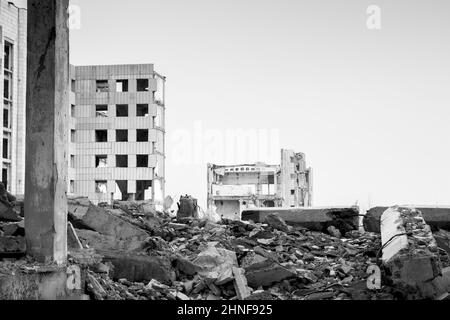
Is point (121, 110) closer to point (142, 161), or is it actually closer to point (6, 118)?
point (142, 161)

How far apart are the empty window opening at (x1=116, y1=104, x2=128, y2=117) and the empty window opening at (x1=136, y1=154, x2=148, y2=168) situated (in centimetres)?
330

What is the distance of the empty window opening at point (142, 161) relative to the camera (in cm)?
3916

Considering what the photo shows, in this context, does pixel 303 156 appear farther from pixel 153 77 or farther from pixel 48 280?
pixel 48 280

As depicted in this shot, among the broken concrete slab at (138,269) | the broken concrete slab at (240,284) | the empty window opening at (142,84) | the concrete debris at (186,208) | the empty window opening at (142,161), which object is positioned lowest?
the broken concrete slab at (240,284)

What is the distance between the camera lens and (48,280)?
6.39 metres

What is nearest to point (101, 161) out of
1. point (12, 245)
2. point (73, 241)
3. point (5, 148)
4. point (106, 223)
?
point (5, 148)

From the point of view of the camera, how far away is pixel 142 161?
39.3 metres

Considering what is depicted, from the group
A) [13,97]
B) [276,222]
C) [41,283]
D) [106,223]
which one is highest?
[13,97]

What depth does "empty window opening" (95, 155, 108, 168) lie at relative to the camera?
130ft

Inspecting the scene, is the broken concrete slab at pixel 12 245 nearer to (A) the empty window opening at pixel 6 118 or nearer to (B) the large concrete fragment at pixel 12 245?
(B) the large concrete fragment at pixel 12 245

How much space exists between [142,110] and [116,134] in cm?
243

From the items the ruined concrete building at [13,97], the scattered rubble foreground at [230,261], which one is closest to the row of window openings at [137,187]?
the ruined concrete building at [13,97]

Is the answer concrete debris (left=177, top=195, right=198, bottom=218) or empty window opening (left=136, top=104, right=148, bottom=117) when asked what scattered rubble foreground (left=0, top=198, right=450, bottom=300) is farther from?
empty window opening (left=136, top=104, right=148, bottom=117)

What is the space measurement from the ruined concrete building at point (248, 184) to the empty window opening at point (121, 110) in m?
9.54
